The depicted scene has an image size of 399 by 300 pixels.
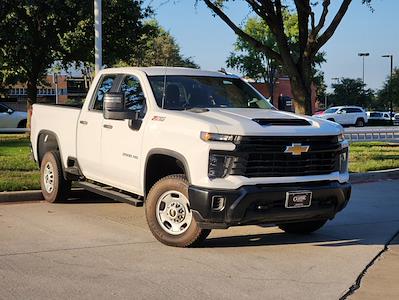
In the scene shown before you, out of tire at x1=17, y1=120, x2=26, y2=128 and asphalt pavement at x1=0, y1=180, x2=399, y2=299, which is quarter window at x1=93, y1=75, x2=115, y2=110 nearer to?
asphalt pavement at x1=0, y1=180, x2=399, y2=299

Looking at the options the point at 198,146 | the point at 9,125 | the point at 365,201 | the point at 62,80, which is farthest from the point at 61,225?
the point at 62,80

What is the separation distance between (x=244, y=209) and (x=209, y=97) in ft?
6.56

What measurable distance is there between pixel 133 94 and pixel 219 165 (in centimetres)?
206

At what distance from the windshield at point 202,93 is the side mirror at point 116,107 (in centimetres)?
43

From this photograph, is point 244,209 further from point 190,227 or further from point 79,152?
point 79,152

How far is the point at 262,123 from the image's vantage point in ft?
21.0

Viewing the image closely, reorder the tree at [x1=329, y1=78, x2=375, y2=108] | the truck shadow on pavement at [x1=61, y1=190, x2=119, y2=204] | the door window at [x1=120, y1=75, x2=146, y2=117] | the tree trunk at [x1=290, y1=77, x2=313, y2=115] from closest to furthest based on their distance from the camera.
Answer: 1. the door window at [x1=120, y1=75, x2=146, y2=117]
2. the truck shadow on pavement at [x1=61, y1=190, x2=119, y2=204]
3. the tree trunk at [x1=290, y1=77, x2=313, y2=115]
4. the tree at [x1=329, y1=78, x2=375, y2=108]

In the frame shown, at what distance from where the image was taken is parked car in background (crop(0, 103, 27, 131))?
27.9 meters

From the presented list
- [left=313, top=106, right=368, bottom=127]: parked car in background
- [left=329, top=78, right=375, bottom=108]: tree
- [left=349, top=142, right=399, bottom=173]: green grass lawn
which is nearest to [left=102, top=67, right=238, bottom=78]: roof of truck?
[left=349, top=142, right=399, bottom=173]: green grass lawn

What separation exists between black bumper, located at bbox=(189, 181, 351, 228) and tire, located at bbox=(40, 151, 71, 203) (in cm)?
347

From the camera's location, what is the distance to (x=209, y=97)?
760cm

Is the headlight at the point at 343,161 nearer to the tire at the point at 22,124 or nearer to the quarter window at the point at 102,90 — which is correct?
the quarter window at the point at 102,90

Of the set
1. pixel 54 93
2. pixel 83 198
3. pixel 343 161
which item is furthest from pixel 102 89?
pixel 54 93

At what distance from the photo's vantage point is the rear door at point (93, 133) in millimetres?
7977
